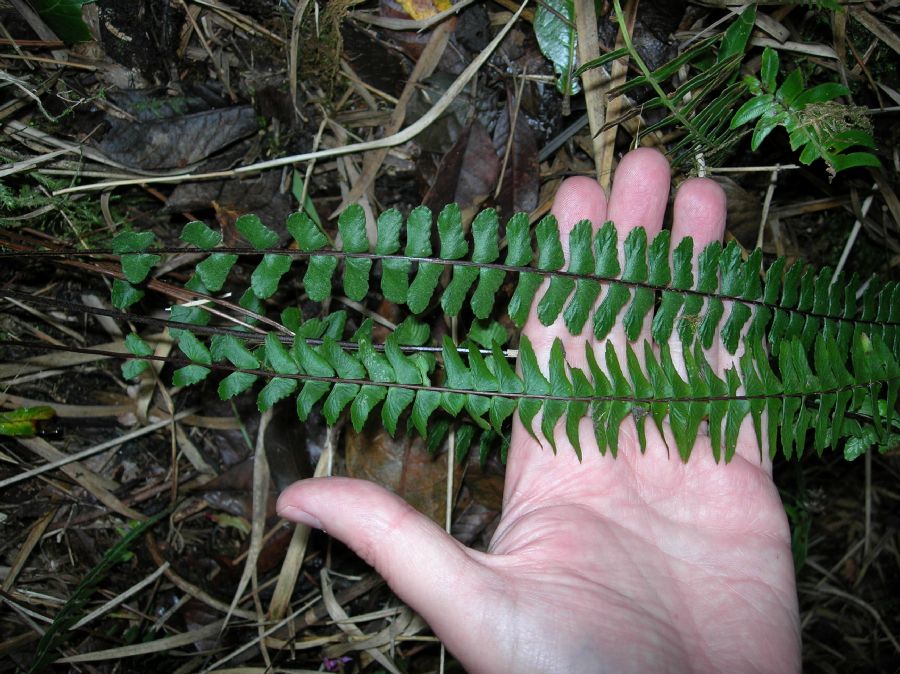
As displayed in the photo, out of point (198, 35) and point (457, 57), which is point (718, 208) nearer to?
point (457, 57)

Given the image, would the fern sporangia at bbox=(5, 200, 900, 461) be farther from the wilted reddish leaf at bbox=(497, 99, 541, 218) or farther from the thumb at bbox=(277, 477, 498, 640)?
the wilted reddish leaf at bbox=(497, 99, 541, 218)

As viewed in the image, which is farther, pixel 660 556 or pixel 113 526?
pixel 113 526

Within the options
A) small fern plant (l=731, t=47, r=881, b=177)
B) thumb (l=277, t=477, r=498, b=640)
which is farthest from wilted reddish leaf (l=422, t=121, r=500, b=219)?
thumb (l=277, t=477, r=498, b=640)

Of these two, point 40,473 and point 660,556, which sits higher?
point 660,556

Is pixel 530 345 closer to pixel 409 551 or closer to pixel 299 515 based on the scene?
pixel 409 551

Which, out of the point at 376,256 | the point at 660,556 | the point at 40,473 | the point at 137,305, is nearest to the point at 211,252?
the point at 376,256

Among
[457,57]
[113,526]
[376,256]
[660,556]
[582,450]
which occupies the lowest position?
[113,526]

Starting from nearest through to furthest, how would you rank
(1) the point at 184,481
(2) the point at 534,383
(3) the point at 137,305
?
(2) the point at 534,383
(3) the point at 137,305
(1) the point at 184,481
